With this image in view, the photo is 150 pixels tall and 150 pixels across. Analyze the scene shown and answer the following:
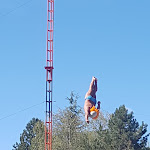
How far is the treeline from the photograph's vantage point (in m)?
49.1

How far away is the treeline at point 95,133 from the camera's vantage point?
161ft

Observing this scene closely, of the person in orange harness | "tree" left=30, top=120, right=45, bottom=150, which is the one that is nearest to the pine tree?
"tree" left=30, top=120, right=45, bottom=150

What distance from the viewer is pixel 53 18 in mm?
41312

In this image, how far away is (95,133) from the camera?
58969 mm

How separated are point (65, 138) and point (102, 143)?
1070cm

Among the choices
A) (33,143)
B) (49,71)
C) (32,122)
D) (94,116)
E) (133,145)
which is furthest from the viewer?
(32,122)

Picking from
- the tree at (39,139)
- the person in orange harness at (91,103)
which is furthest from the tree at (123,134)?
the person in orange harness at (91,103)

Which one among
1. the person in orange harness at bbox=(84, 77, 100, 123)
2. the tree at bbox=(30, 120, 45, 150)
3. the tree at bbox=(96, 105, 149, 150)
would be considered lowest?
the person in orange harness at bbox=(84, 77, 100, 123)

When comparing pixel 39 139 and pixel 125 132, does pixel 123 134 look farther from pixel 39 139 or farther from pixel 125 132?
pixel 39 139

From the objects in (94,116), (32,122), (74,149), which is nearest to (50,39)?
(74,149)

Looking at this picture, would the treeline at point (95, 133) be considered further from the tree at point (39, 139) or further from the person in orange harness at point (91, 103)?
the person in orange harness at point (91, 103)

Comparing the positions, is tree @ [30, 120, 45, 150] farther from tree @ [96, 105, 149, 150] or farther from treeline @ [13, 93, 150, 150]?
tree @ [96, 105, 149, 150]

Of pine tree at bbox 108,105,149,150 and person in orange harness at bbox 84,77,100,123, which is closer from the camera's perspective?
person in orange harness at bbox 84,77,100,123

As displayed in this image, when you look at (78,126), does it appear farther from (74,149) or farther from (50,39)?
(50,39)
